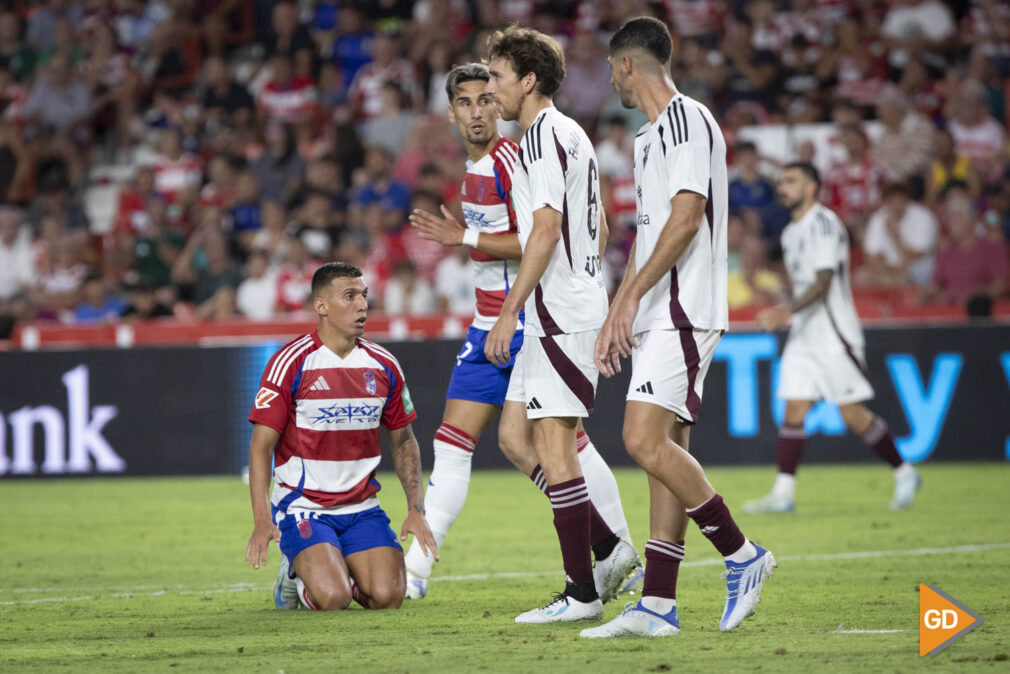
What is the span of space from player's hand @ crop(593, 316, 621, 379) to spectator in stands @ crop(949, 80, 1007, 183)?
11.5m

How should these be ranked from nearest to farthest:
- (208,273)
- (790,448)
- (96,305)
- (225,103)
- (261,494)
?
(261,494) → (790,448) → (96,305) → (208,273) → (225,103)

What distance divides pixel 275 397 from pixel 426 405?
262 inches

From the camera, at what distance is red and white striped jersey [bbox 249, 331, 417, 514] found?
6340 millimetres

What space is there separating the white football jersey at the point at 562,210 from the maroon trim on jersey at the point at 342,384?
3.38ft

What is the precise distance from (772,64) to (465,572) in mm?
10881

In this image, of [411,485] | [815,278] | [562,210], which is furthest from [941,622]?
[815,278]

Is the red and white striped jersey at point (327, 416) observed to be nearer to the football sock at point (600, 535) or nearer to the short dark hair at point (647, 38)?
the football sock at point (600, 535)

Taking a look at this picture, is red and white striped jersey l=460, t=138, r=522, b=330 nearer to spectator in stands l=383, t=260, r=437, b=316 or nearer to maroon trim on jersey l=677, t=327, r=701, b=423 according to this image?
maroon trim on jersey l=677, t=327, r=701, b=423

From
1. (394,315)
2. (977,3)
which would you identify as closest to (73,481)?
(394,315)

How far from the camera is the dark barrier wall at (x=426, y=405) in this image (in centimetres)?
1263

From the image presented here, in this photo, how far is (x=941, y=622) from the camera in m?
4.86

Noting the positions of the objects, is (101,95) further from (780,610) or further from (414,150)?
(780,610)

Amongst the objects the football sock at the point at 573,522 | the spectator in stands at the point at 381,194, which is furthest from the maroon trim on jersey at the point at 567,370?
the spectator in stands at the point at 381,194

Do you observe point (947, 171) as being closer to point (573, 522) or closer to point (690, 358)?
point (573, 522)
